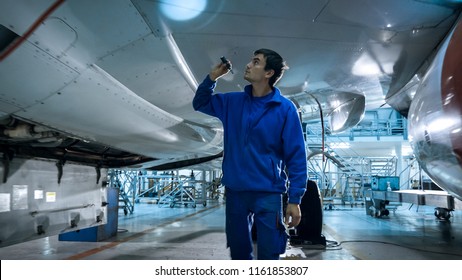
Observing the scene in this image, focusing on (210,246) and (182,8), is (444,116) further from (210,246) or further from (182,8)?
(210,246)

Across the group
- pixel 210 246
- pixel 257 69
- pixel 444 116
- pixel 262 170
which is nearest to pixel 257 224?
pixel 262 170

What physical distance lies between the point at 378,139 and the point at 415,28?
46.7 feet

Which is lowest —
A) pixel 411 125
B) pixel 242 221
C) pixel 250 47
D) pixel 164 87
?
pixel 242 221

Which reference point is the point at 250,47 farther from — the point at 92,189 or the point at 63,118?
the point at 92,189

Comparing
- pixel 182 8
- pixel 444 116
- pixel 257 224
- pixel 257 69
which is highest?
pixel 182 8

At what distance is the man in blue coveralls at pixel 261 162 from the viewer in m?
1.73

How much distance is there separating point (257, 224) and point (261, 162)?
32 cm

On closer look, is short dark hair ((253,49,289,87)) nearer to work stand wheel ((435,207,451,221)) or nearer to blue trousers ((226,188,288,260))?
blue trousers ((226,188,288,260))

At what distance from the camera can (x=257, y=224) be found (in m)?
1.77

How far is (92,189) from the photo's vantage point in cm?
405

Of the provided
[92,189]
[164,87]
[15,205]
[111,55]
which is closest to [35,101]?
[111,55]

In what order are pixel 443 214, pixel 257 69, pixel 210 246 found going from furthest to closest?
1. pixel 443 214
2. pixel 210 246
3. pixel 257 69

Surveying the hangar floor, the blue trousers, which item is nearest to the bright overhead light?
the blue trousers

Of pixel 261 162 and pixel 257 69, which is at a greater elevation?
pixel 257 69
